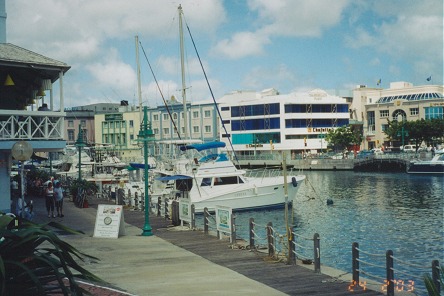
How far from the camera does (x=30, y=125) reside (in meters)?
22.8

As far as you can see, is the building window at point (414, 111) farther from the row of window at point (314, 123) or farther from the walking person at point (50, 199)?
the walking person at point (50, 199)

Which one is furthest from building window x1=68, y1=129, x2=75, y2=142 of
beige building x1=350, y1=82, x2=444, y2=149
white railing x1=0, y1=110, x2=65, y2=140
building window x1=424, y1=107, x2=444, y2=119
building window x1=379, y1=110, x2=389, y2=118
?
white railing x1=0, y1=110, x2=65, y2=140

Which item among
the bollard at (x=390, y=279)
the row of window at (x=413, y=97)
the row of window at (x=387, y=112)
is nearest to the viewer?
the bollard at (x=390, y=279)

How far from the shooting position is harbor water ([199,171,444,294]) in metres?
27.0

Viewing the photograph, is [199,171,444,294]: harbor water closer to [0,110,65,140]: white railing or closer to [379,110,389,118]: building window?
[0,110,65,140]: white railing

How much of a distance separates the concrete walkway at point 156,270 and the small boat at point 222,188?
16533 mm

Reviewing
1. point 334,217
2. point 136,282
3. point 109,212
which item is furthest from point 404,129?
point 136,282

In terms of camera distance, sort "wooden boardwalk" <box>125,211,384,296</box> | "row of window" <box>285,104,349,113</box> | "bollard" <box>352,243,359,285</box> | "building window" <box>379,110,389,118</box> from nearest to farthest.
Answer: "wooden boardwalk" <box>125,211,384,296</box>
"bollard" <box>352,243,359,285</box>
"row of window" <box>285,104,349,113</box>
"building window" <box>379,110,389,118</box>

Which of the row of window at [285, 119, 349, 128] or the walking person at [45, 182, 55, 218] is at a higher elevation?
the row of window at [285, 119, 349, 128]

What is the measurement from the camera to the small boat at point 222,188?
41.4 metres

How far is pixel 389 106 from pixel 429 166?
4516 cm

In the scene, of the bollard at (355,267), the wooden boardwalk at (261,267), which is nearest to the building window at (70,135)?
the wooden boardwalk at (261,267)

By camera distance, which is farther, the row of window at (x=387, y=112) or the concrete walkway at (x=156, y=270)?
the row of window at (x=387, y=112)

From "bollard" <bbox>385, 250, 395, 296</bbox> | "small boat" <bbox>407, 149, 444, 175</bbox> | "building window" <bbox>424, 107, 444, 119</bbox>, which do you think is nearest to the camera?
"bollard" <bbox>385, 250, 395, 296</bbox>
